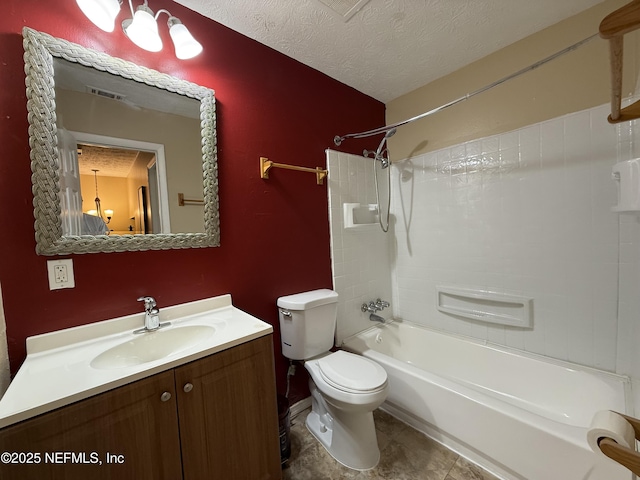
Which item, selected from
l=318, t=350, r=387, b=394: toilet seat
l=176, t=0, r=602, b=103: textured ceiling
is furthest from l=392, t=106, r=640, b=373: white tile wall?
l=318, t=350, r=387, b=394: toilet seat

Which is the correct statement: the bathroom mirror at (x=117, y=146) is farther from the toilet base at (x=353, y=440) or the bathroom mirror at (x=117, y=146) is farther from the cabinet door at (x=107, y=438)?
the toilet base at (x=353, y=440)

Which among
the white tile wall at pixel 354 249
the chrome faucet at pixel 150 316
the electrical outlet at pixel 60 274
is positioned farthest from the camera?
the white tile wall at pixel 354 249

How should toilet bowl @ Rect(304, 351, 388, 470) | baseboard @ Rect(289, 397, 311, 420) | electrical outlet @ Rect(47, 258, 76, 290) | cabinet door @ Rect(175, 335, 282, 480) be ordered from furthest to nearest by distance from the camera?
baseboard @ Rect(289, 397, 311, 420)
toilet bowl @ Rect(304, 351, 388, 470)
electrical outlet @ Rect(47, 258, 76, 290)
cabinet door @ Rect(175, 335, 282, 480)

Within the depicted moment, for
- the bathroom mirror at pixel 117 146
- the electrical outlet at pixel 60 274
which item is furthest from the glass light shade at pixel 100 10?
the electrical outlet at pixel 60 274

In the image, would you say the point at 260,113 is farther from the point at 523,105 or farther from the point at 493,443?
the point at 493,443

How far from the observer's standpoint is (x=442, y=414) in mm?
1404

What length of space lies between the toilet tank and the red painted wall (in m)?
0.10

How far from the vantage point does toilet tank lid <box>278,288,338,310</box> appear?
4.98 feet

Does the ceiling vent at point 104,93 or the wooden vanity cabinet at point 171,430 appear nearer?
the wooden vanity cabinet at point 171,430

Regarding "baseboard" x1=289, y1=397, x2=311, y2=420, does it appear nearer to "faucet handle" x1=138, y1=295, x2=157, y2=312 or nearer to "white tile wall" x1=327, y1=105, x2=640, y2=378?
"white tile wall" x1=327, y1=105, x2=640, y2=378

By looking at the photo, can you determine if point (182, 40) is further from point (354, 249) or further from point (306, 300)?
point (354, 249)

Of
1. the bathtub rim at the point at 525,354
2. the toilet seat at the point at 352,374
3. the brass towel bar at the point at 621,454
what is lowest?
the bathtub rim at the point at 525,354

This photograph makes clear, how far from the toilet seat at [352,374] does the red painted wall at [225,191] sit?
0.38 meters

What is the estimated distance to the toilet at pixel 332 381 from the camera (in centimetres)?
128
